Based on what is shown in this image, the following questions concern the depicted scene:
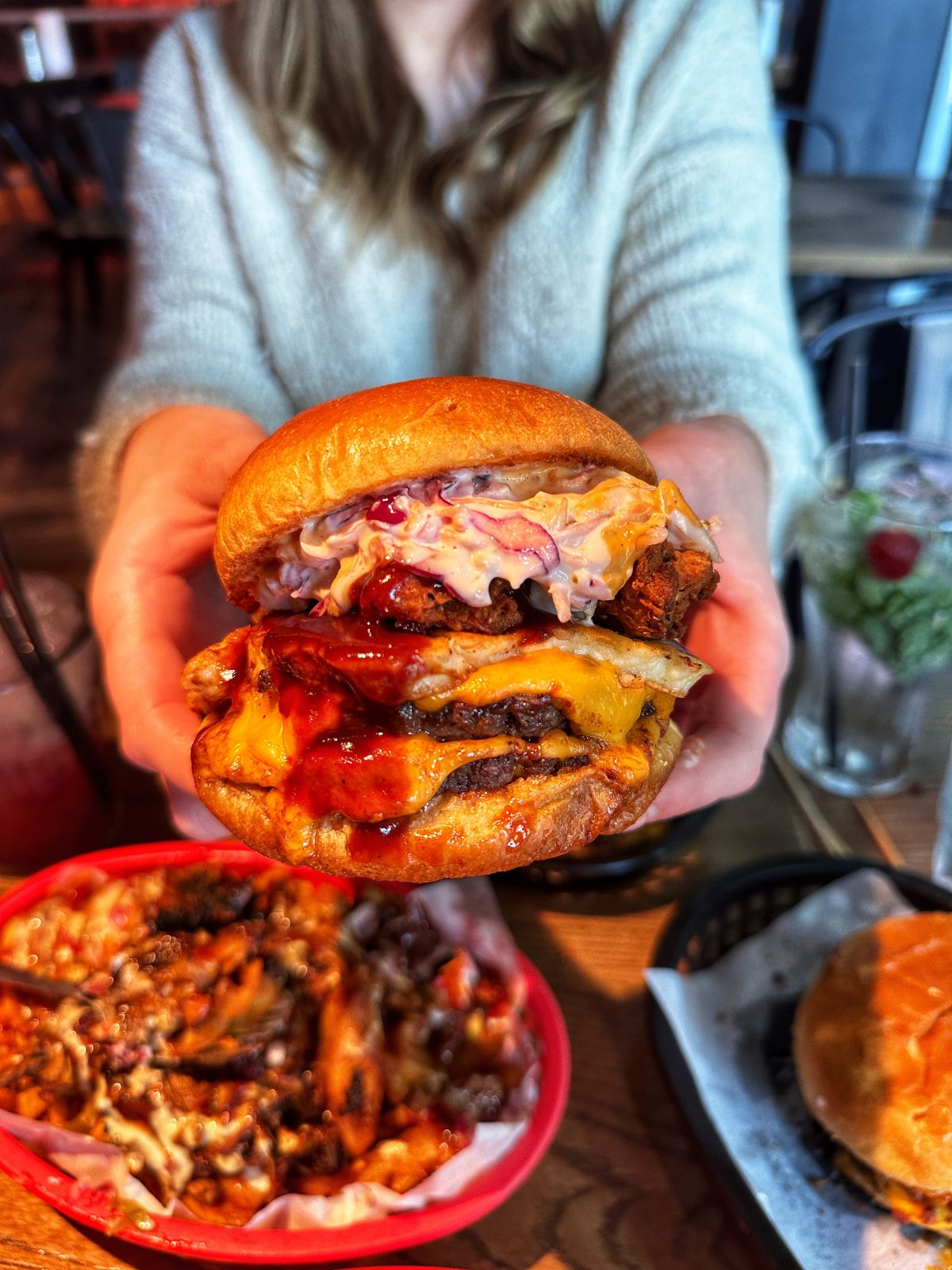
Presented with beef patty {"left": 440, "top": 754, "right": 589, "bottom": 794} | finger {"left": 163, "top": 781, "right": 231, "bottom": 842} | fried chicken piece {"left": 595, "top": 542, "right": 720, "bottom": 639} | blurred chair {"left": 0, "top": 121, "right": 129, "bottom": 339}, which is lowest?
blurred chair {"left": 0, "top": 121, "right": 129, "bottom": 339}

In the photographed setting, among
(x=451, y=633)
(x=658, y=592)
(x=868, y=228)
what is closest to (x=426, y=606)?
(x=451, y=633)

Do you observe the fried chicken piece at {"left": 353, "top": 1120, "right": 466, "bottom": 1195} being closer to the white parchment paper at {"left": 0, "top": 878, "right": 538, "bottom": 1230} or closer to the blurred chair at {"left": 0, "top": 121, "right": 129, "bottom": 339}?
the white parchment paper at {"left": 0, "top": 878, "right": 538, "bottom": 1230}

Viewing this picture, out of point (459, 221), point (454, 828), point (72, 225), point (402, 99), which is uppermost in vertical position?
point (402, 99)

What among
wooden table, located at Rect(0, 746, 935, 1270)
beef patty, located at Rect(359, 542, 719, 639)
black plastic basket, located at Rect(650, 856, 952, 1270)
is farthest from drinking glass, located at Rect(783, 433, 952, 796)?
beef patty, located at Rect(359, 542, 719, 639)

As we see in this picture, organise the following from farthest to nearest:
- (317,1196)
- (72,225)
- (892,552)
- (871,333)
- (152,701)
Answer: (72,225) → (871,333) → (892,552) → (152,701) → (317,1196)

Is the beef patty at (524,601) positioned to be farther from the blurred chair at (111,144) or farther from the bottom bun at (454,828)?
the blurred chair at (111,144)

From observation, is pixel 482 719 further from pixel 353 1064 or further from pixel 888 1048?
pixel 888 1048

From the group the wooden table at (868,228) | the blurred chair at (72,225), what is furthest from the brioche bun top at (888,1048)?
the blurred chair at (72,225)
